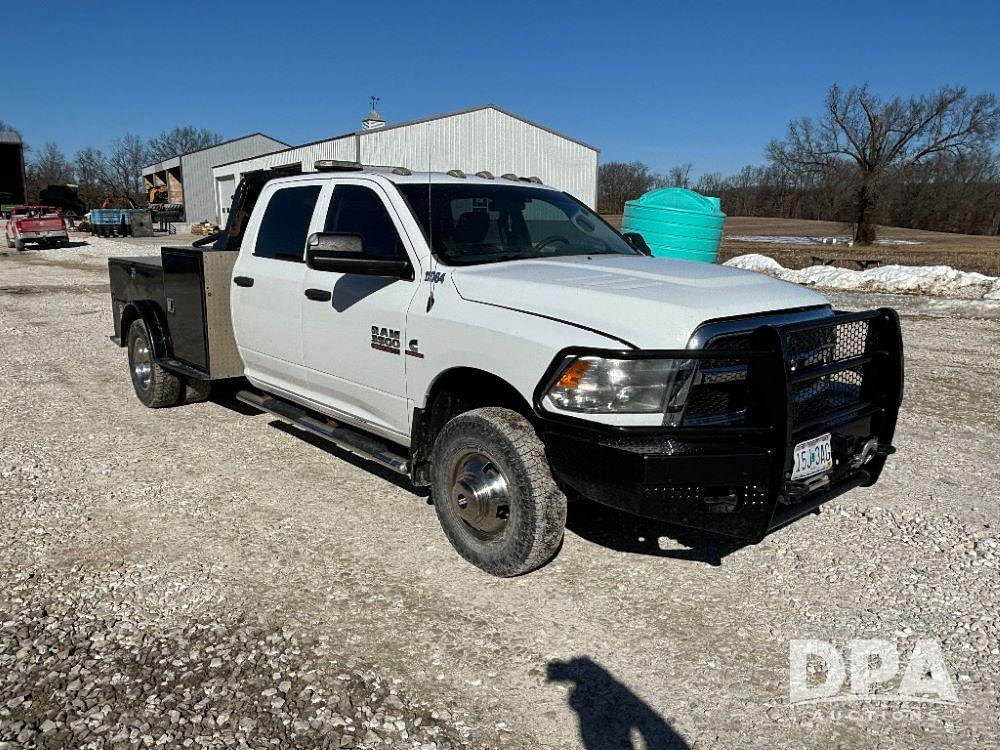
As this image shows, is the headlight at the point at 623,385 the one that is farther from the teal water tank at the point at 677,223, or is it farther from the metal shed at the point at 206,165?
the metal shed at the point at 206,165

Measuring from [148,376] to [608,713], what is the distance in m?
5.65

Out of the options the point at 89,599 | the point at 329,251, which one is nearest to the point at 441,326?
the point at 329,251

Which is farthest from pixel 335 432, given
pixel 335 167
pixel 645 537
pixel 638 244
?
pixel 638 244

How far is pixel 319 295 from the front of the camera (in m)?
4.95

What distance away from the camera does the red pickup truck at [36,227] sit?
33.0 meters

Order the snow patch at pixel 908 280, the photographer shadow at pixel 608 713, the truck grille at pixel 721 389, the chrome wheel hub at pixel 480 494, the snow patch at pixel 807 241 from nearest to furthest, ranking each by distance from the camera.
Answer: the photographer shadow at pixel 608 713, the truck grille at pixel 721 389, the chrome wheel hub at pixel 480 494, the snow patch at pixel 908 280, the snow patch at pixel 807 241

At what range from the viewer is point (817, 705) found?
300cm

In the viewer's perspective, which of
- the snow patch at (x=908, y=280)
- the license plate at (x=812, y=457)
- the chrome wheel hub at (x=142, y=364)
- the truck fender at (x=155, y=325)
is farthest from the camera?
the snow patch at (x=908, y=280)

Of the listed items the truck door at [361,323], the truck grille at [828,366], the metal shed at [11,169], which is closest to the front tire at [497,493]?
the truck door at [361,323]

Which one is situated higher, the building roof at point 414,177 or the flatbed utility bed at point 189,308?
the building roof at point 414,177

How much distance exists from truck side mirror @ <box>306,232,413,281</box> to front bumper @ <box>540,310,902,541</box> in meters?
1.29

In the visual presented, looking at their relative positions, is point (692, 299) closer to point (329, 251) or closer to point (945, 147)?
Answer: point (329, 251)

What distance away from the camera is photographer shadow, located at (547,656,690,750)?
110 inches

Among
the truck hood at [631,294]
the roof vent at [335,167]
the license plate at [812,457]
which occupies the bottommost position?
the license plate at [812,457]
